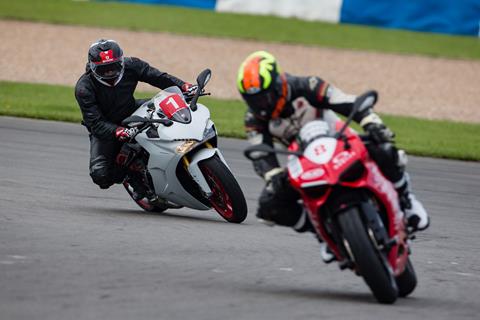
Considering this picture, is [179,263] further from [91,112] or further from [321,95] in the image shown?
[91,112]

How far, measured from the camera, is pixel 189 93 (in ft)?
35.7

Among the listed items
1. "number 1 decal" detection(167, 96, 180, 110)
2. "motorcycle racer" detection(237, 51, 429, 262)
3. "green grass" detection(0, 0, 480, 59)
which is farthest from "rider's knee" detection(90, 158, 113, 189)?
"green grass" detection(0, 0, 480, 59)

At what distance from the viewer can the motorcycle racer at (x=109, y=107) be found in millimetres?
10547

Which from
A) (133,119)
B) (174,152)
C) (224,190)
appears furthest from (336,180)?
(133,119)

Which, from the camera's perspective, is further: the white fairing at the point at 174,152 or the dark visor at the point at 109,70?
the dark visor at the point at 109,70

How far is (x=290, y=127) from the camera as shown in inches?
290

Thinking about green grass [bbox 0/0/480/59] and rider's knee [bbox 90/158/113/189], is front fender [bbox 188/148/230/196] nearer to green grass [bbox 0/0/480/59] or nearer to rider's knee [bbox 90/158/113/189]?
rider's knee [bbox 90/158/113/189]

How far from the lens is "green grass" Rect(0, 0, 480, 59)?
2809 cm

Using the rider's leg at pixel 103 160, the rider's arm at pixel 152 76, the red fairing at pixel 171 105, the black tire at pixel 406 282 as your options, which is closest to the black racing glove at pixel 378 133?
the black tire at pixel 406 282

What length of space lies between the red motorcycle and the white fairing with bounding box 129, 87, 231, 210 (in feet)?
9.62

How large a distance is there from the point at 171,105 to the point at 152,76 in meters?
0.99

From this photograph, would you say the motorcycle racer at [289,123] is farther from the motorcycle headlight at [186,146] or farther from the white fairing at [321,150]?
the motorcycle headlight at [186,146]

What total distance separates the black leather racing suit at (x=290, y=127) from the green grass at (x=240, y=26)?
795 inches

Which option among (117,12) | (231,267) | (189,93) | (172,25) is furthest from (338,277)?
(117,12)
